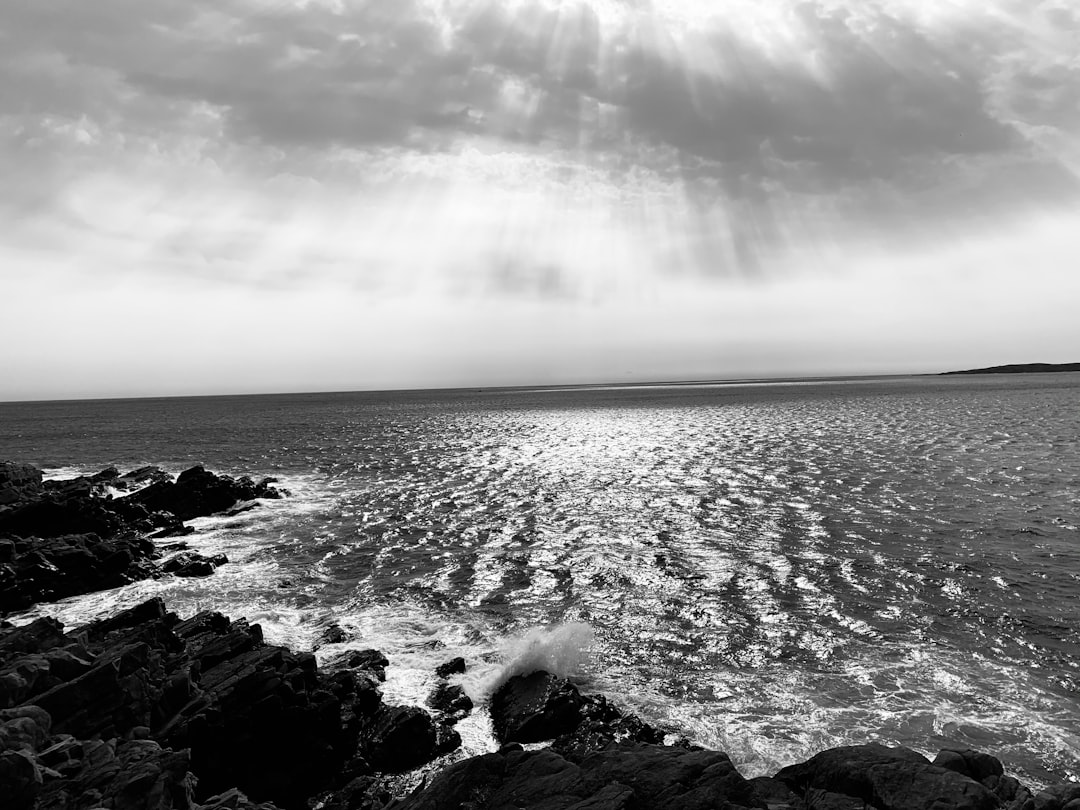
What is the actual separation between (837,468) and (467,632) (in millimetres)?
48390

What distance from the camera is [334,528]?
147 ft

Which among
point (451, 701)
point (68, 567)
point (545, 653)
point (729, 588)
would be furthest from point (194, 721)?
point (68, 567)

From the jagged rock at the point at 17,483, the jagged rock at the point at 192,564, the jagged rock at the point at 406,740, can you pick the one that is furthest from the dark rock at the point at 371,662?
the jagged rock at the point at 17,483

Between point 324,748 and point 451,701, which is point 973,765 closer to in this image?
point 451,701

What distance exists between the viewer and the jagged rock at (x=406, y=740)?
17.3 m

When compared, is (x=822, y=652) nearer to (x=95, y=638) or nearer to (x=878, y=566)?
(x=878, y=566)

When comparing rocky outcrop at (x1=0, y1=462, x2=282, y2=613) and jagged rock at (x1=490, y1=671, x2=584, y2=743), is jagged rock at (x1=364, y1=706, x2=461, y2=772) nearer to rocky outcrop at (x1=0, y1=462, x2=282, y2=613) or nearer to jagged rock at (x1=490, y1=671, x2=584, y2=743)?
jagged rock at (x1=490, y1=671, x2=584, y2=743)

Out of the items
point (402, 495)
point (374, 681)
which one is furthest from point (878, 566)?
point (402, 495)

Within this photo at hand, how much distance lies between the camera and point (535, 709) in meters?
18.9

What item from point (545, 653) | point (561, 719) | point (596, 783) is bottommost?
point (561, 719)

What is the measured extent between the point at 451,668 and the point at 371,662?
3142 mm

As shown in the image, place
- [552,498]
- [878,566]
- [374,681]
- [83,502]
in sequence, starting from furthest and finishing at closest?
[552,498], [83,502], [878,566], [374,681]

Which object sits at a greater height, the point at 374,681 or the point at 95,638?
the point at 95,638

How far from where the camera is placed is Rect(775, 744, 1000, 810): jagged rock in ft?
34.8
